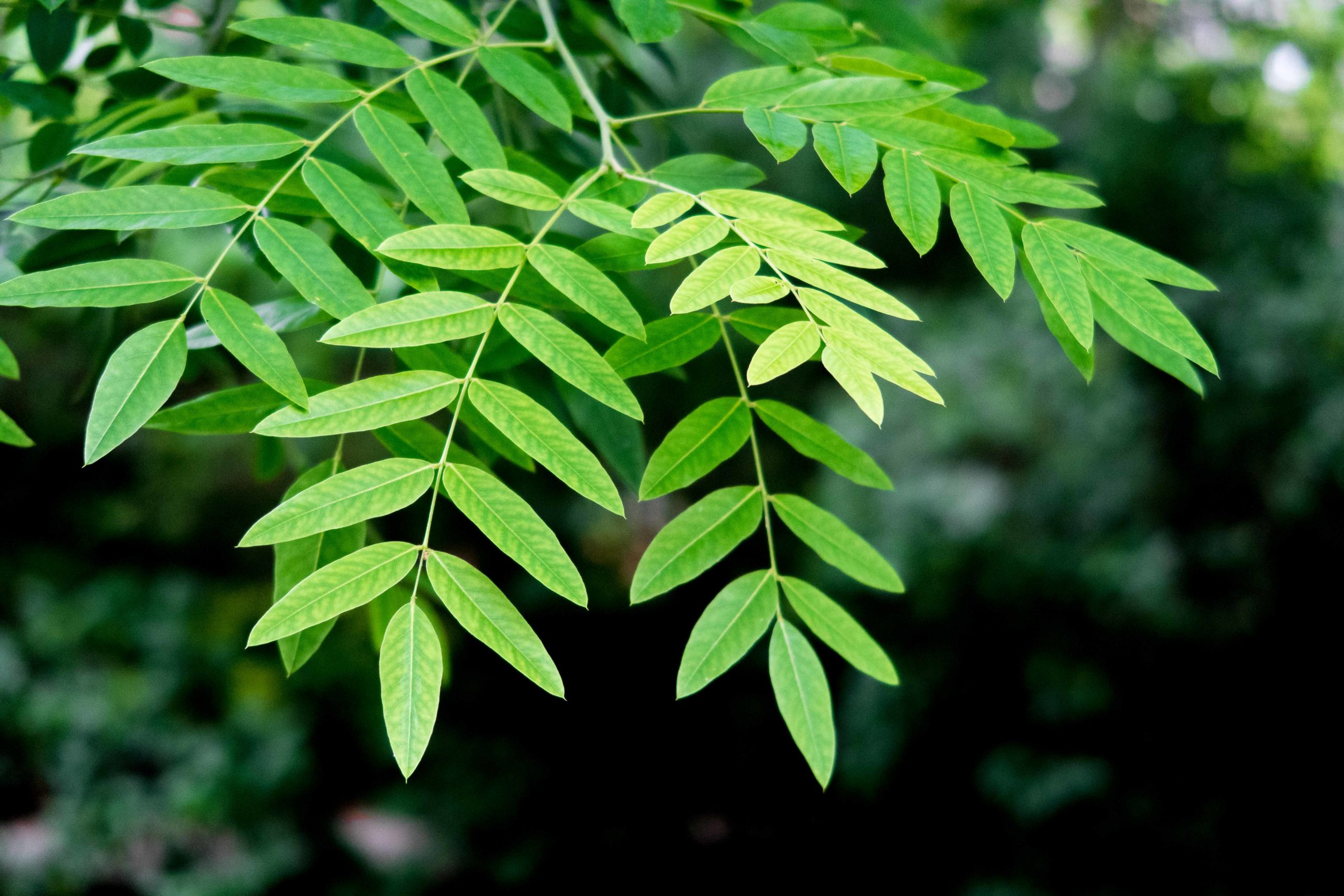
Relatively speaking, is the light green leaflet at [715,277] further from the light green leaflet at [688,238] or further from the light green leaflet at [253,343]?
the light green leaflet at [253,343]

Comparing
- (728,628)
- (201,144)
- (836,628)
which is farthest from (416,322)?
(836,628)

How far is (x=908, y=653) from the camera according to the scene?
446 cm

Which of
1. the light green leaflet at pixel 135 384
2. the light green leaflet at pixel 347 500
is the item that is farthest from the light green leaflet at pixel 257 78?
the light green leaflet at pixel 347 500

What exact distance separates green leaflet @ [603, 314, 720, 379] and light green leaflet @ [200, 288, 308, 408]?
0.28 m

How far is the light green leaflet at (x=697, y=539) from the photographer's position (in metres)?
0.89

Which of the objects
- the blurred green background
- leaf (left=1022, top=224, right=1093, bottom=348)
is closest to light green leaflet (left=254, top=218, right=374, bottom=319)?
leaf (left=1022, top=224, right=1093, bottom=348)

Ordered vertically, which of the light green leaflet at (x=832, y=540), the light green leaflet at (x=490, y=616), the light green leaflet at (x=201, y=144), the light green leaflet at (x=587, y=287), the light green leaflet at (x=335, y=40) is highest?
the light green leaflet at (x=335, y=40)

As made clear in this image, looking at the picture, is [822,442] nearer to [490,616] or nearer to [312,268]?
[490,616]

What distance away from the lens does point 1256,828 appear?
3617mm

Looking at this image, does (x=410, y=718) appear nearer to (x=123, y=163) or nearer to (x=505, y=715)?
(x=123, y=163)

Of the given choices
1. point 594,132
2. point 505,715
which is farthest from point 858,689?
point 594,132

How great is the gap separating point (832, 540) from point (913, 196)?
375 mm

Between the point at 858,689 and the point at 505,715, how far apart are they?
200 centimetres

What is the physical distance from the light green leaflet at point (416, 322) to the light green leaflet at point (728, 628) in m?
0.33
